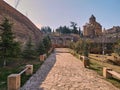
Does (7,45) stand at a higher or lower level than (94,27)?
lower

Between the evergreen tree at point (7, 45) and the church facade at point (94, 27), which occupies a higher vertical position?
the church facade at point (94, 27)

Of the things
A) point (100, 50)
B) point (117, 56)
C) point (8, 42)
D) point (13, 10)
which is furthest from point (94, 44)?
point (8, 42)

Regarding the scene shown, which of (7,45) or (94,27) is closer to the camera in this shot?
(7,45)

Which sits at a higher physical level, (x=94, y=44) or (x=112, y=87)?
(x=94, y=44)

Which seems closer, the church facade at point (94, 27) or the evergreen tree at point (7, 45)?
the evergreen tree at point (7, 45)

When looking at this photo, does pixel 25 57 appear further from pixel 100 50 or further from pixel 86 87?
pixel 100 50

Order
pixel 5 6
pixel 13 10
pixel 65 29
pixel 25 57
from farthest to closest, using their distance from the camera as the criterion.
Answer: pixel 65 29, pixel 13 10, pixel 25 57, pixel 5 6

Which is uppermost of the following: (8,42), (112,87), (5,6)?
(5,6)

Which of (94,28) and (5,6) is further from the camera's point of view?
(94,28)

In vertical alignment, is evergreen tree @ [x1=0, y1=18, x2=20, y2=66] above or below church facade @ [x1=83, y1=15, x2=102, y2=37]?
below

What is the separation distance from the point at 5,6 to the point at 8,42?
5.52 m

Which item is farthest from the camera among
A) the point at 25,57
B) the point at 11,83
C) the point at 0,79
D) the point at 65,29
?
the point at 65,29

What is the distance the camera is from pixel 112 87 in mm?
7383

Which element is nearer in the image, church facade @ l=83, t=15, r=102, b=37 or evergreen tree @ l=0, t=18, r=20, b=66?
evergreen tree @ l=0, t=18, r=20, b=66
